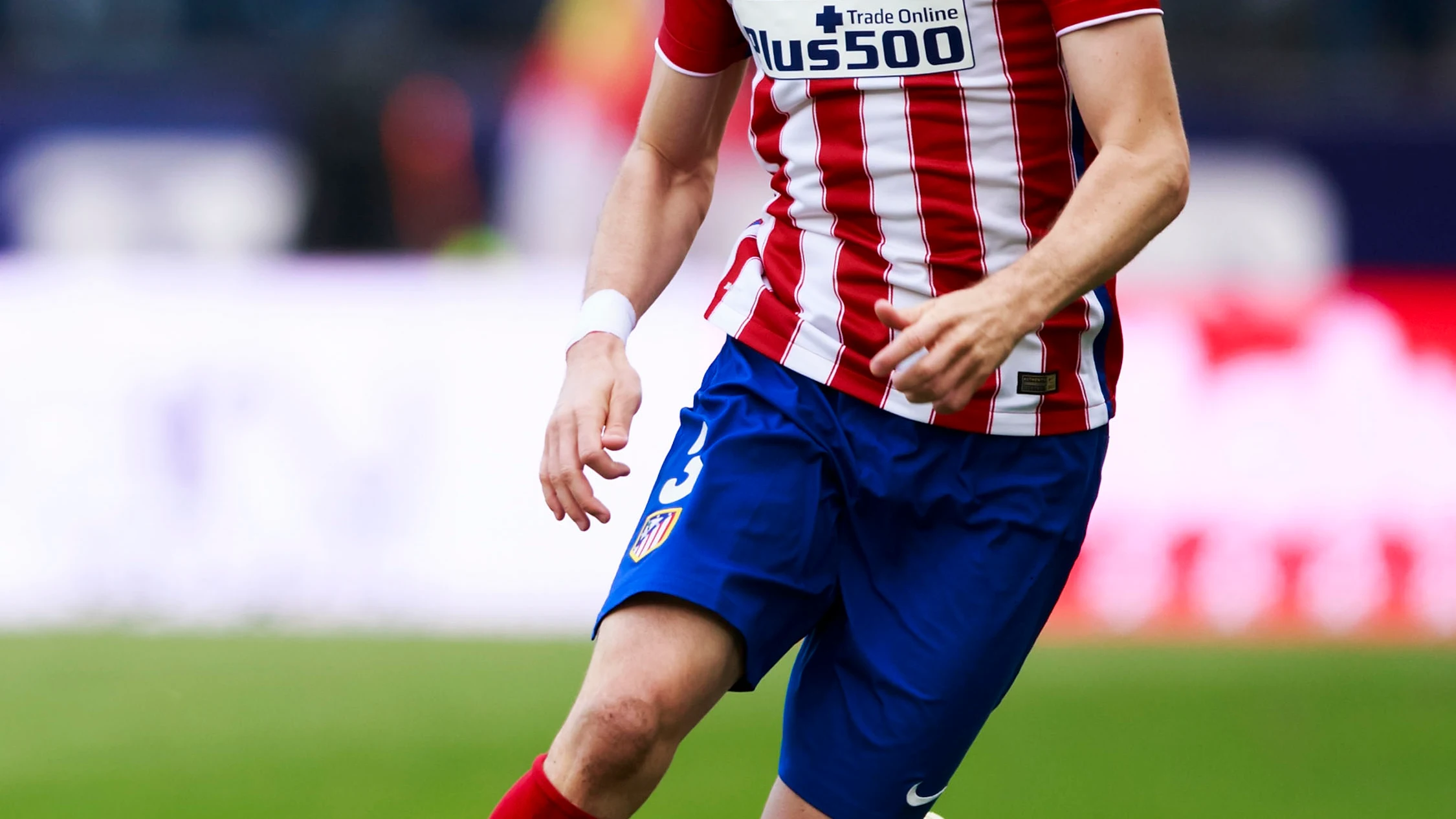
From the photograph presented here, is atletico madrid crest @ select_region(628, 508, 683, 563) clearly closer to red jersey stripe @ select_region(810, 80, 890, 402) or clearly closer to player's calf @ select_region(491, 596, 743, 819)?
player's calf @ select_region(491, 596, 743, 819)

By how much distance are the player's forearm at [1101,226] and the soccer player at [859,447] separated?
0.12 m

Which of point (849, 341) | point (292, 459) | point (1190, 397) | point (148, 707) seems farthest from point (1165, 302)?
point (849, 341)

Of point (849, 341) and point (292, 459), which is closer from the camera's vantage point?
point (849, 341)

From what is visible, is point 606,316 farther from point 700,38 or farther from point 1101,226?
point 1101,226

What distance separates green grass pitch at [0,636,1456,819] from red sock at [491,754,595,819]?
2.33 m

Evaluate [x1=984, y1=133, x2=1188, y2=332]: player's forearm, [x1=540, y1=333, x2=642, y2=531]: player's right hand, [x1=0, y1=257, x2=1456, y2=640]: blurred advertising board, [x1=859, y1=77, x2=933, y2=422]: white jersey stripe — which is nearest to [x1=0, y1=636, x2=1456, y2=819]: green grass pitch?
[x1=0, y1=257, x2=1456, y2=640]: blurred advertising board

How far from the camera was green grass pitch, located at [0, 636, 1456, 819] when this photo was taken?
4.99 metres

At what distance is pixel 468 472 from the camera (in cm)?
736

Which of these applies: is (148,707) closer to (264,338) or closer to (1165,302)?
(264,338)

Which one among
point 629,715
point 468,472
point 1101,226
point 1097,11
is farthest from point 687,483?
point 468,472

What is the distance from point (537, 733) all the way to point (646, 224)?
306 centimetres

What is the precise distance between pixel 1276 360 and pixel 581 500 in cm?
534

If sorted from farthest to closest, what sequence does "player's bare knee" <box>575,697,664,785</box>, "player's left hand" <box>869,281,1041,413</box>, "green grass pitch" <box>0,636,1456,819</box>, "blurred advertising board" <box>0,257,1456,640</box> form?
"blurred advertising board" <box>0,257,1456,640</box>, "green grass pitch" <box>0,636,1456,819</box>, "player's bare knee" <box>575,697,664,785</box>, "player's left hand" <box>869,281,1041,413</box>

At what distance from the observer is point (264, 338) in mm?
7473
